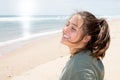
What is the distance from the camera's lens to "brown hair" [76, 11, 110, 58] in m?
1.86

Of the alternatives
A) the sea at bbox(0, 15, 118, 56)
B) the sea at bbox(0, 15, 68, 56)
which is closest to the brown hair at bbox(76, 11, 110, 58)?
the sea at bbox(0, 15, 118, 56)

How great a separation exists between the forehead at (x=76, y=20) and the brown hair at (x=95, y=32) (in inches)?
0.8

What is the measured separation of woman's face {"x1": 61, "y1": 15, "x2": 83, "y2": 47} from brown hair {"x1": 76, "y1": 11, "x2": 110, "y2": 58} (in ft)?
0.10

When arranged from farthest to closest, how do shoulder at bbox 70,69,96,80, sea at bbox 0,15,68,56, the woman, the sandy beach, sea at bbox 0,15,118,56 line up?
sea at bbox 0,15,68,56
sea at bbox 0,15,118,56
the sandy beach
the woman
shoulder at bbox 70,69,96,80

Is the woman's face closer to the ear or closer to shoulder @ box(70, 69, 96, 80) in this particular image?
the ear

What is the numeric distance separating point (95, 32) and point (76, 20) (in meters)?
0.14

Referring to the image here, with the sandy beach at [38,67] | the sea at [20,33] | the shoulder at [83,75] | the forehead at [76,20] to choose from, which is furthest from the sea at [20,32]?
the shoulder at [83,75]

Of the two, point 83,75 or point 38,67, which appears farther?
point 38,67

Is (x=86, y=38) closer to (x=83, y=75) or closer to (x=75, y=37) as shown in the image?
(x=75, y=37)

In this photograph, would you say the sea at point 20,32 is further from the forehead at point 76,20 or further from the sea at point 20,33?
the forehead at point 76,20

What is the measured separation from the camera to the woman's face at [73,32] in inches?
72.9

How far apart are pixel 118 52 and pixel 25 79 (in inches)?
104

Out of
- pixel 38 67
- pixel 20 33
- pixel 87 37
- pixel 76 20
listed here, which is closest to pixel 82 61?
pixel 87 37

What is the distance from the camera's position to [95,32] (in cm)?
187
